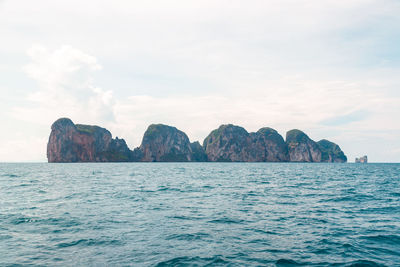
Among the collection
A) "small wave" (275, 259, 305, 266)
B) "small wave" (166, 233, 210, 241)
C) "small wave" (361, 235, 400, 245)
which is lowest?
"small wave" (361, 235, 400, 245)

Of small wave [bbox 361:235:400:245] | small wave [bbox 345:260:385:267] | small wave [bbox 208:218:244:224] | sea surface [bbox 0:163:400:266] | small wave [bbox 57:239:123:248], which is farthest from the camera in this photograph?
small wave [bbox 208:218:244:224]

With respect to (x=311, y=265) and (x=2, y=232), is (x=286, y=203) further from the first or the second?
(x=2, y=232)

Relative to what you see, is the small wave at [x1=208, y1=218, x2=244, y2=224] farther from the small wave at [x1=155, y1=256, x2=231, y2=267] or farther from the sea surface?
the small wave at [x1=155, y1=256, x2=231, y2=267]

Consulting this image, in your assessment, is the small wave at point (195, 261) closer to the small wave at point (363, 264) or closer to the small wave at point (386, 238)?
the small wave at point (363, 264)

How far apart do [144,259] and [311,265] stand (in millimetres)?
7326

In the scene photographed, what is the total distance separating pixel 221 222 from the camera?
1912 cm

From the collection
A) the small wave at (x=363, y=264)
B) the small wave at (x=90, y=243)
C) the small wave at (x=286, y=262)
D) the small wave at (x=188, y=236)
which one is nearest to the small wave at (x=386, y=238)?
the small wave at (x=363, y=264)

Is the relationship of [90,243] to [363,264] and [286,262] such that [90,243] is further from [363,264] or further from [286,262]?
[363,264]

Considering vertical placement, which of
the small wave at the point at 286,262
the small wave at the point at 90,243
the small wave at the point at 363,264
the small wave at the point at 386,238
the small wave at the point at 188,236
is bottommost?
the small wave at the point at 386,238

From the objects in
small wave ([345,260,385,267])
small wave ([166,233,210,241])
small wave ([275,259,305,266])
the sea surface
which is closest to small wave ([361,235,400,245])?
the sea surface

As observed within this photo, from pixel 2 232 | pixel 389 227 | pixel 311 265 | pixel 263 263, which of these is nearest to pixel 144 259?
pixel 263 263

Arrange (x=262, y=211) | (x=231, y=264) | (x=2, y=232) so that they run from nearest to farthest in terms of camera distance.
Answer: (x=231, y=264) → (x=2, y=232) → (x=262, y=211)

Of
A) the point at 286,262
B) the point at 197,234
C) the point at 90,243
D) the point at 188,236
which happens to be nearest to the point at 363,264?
the point at 286,262

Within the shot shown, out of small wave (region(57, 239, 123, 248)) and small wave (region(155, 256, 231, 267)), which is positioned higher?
small wave (region(57, 239, 123, 248))
